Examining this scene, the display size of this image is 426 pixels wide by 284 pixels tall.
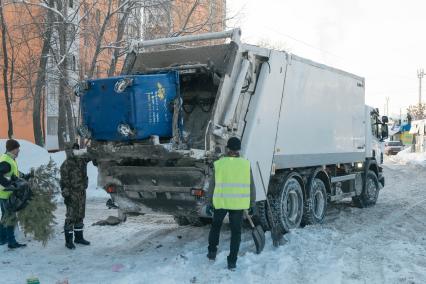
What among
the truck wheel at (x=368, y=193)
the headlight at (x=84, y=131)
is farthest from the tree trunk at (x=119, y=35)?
the headlight at (x=84, y=131)

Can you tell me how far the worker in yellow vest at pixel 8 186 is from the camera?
23.3ft

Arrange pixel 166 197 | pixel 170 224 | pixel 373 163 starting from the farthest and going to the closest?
pixel 373 163
pixel 170 224
pixel 166 197

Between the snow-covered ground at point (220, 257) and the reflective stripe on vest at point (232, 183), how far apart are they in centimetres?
76

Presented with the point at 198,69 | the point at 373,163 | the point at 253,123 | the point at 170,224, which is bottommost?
the point at 170,224

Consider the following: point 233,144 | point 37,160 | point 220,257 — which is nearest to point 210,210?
point 220,257

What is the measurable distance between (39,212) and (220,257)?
103 inches

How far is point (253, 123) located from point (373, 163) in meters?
6.11

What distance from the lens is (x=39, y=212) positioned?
23.4ft

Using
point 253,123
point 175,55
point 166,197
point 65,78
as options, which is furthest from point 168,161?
point 65,78

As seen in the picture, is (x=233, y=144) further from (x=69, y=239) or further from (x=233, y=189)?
(x=69, y=239)

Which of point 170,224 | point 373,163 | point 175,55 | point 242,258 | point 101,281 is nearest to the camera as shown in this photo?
point 101,281

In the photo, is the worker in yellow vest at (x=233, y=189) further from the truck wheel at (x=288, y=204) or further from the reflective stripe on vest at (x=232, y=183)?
the truck wheel at (x=288, y=204)

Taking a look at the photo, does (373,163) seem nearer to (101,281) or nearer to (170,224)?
(170,224)

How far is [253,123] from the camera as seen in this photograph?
7246 millimetres
